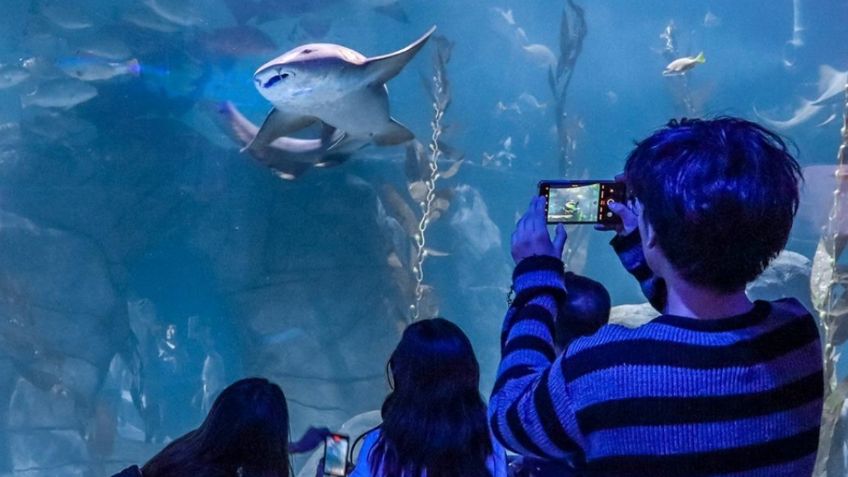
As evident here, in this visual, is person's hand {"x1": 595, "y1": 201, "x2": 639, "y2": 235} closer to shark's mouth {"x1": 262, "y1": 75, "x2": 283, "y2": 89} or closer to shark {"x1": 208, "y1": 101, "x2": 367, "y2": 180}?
shark's mouth {"x1": 262, "y1": 75, "x2": 283, "y2": 89}

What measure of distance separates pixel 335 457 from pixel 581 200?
145cm

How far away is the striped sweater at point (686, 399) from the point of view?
1.16m

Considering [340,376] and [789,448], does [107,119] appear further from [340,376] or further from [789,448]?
[789,448]

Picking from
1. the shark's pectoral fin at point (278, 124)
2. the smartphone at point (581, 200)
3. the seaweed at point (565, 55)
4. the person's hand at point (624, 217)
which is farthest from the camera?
the seaweed at point (565, 55)

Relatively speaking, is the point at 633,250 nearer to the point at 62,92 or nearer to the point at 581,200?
the point at 581,200

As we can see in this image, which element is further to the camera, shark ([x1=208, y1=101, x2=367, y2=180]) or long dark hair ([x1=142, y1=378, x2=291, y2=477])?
shark ([x1=208, y1=101, x2=367, y2=180])

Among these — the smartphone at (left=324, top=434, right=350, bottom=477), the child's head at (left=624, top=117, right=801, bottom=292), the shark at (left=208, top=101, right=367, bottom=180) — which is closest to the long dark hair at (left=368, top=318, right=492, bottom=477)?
the smartphone at (left=324, top=434, right=350, bottom=477)

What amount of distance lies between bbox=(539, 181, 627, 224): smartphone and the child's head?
437 millimetres

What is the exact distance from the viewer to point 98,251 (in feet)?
32.4

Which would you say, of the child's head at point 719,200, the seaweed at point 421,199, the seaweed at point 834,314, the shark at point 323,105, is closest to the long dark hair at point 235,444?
the child's head at point 719,200

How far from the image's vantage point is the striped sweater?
3.79 feet

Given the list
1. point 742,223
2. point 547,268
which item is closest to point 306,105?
point 547,268

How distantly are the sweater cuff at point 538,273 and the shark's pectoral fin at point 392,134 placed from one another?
5.01 metres

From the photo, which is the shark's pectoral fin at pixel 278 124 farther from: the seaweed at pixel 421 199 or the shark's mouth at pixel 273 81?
the seaweed at pixel 421 199
